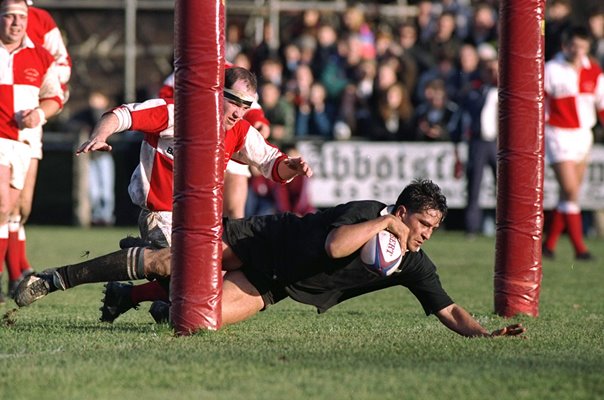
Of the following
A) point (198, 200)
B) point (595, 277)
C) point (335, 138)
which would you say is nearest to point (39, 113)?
point (198, 200)

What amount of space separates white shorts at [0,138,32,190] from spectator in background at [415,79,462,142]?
32.5 feet

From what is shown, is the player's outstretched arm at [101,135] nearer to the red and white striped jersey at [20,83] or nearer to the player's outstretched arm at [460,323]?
the player's outstretched arm at [460,323]

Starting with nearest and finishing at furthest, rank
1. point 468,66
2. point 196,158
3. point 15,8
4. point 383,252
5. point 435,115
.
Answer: point 383,252 < point 196,158 < point 15,8 < point 468,66 < point 435,115

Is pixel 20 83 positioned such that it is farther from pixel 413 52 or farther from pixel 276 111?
pixel 413 52

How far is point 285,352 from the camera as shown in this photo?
6.45 meters

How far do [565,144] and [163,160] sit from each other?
23.2ft

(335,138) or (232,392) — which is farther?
(335,138)


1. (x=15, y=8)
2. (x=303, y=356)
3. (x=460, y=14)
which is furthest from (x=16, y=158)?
(x=460, y=14)

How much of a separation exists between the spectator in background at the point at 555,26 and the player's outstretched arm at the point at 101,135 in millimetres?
9698

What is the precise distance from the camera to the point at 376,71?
19.7m

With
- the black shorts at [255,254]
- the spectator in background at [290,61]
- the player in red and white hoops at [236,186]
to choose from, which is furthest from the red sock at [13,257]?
the spectator in background at [290,61]

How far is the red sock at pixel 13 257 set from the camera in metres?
10.5

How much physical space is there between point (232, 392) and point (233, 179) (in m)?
5.29

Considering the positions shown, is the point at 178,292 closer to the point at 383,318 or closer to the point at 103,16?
the point at 383,318
